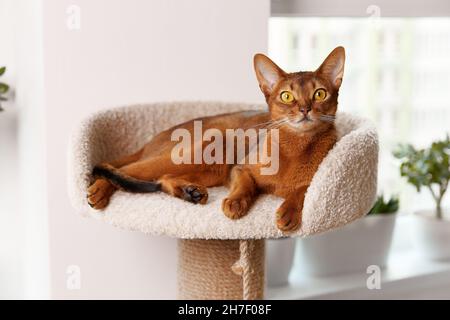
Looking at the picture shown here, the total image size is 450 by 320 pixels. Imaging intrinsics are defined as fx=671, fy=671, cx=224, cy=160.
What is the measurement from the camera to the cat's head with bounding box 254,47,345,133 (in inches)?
47.7

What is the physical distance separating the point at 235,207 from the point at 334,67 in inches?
12.5

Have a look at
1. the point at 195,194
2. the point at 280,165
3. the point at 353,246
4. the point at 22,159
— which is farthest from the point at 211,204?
the point at 353,246

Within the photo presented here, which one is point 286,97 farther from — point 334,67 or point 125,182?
point 125,182

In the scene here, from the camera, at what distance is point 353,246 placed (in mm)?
2252

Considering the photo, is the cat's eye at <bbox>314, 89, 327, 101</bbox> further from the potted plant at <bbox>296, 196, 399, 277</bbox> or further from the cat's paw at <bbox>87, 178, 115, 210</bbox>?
the potted plant at <bbox>296, 196, 399, 277</bbox>

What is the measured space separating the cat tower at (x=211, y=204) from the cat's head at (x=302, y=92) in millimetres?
78

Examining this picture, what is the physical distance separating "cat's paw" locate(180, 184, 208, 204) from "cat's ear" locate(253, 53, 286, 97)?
0.22 meters

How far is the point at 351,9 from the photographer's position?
203cm

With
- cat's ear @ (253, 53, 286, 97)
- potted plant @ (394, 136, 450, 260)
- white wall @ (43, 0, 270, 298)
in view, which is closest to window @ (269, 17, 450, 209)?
potted plant @ (394, 136, 450, 260)

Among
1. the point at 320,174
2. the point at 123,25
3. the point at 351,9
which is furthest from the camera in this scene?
the point at 351,9

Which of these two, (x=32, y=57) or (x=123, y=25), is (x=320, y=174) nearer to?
(x=123, y=25)

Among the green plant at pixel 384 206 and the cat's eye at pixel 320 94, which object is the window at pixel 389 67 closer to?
the green plant at pixel 384 206
